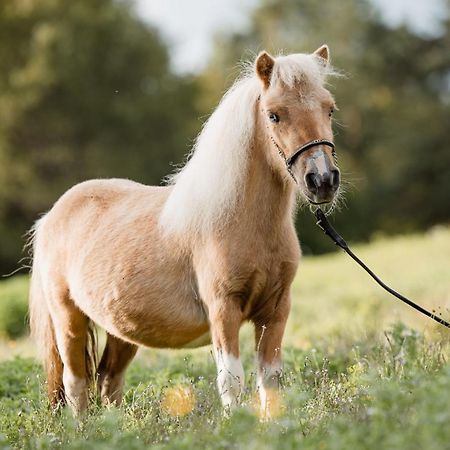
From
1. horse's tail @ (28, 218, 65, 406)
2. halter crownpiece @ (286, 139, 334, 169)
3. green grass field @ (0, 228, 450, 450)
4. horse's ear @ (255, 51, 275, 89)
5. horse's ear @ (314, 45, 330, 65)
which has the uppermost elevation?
horse's ear @ (314, 45, 330, 65)

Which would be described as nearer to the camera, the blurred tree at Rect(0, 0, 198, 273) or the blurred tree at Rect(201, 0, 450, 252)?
the blurred tree at Rect(0, 0, 198, 273)

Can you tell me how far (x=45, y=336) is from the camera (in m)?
6.31

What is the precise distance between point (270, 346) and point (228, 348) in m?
0.32

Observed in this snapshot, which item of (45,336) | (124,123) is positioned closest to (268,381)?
(45,336)

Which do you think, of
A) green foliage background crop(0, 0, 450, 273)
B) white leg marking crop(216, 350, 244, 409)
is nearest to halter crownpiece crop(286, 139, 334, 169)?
white leg marking crop(216, 350, 244, 409)

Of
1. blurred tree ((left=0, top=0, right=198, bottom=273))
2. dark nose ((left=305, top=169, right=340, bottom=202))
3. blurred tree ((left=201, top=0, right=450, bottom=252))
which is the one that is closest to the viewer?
dark nose ((left=305, top=169, right=340, bottom=202))

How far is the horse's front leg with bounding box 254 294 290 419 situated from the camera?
461 centimetres

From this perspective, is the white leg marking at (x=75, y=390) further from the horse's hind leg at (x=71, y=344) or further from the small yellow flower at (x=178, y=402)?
the small yellow flower at (x=178, y=402)

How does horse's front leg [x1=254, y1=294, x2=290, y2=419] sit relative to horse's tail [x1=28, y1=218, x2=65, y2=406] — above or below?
below

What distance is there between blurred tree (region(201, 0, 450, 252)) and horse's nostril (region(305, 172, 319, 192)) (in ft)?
82.9

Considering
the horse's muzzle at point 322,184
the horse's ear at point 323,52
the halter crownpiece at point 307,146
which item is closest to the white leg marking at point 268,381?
the horse's muzzle at point 322,184

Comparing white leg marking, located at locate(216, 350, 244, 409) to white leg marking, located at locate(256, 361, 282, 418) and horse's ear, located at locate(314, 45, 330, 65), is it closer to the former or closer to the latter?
white leg marking, located at locate(256, 361, 282, 418)

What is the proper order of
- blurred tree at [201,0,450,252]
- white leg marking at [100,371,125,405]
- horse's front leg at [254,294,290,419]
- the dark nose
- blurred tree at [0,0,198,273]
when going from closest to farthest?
the dark nose
horse's front leg at [254,294,290,419]
white leg marking at [100,371,125,405]
blurred tree at [0,0,198,273]
blurred tree at [201,0,450,252]

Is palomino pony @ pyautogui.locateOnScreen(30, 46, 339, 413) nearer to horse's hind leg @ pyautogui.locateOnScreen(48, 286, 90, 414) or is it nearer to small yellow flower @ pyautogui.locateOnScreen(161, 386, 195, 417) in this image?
horse's hind leg @ pyautogui.locateOnScreen(48, 286, 90, 414)
